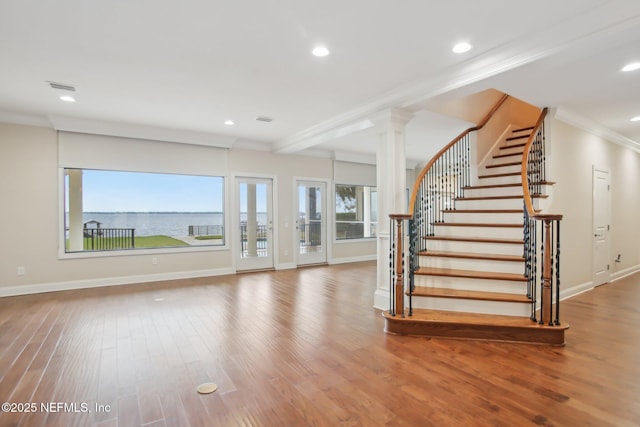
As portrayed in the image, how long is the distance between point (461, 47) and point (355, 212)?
19.3ft

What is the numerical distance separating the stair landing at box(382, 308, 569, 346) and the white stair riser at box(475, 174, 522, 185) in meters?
2.71

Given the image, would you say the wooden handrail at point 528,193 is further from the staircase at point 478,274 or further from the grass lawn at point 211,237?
the grass lawn at point 211,237

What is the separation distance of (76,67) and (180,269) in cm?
388

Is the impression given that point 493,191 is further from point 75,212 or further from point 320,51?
point 75,212

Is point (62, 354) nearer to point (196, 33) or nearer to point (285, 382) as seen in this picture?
point (285, 382)

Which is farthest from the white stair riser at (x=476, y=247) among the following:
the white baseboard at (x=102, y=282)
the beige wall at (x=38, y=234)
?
the beige wall at (x=38, y=234)

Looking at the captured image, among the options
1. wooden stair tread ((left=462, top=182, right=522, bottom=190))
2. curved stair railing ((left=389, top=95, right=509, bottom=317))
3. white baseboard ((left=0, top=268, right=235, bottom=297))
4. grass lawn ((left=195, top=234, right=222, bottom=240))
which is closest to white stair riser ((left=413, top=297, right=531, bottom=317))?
curved stair railing ((left=389, top=95, right=509, bottom=317))

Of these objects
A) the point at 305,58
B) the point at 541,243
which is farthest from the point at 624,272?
the point at 305,58

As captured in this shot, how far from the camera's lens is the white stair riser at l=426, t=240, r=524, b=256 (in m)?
4.07

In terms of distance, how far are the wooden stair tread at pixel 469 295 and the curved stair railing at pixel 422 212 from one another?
151mm

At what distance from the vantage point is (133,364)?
269 cm

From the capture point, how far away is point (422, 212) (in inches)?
187

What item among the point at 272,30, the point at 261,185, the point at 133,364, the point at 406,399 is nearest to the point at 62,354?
the point at 133,364

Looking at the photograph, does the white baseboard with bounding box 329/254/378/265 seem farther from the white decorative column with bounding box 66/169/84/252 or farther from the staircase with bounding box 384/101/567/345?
the white decorative column with bounding box 66/169/84/252
